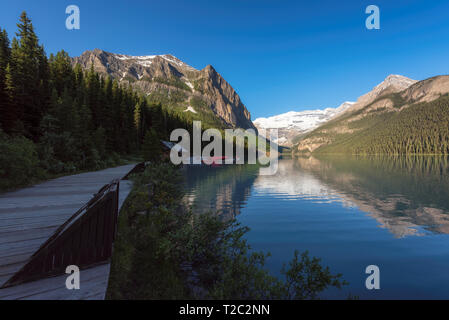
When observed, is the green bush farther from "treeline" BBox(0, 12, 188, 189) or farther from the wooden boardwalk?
"treeline" BBox(0, 12, 188, 189)

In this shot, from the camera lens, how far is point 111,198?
614 cm

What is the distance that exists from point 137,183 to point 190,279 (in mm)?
11277

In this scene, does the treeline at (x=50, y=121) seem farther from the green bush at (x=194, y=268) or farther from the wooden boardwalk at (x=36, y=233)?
the green bush at (x=194, y=268)

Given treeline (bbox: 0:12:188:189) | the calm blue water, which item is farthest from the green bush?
treeline (bbox: 0:12:188:189)

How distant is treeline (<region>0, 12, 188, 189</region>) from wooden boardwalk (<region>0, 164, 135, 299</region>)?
4.37 meters

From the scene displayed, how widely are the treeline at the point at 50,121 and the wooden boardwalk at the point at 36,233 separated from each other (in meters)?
4.37

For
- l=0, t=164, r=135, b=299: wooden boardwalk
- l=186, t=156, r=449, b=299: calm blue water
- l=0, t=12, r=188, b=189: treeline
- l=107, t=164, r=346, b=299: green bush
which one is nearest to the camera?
l=0, t=164, r=135, b=299: wooden boardwalk

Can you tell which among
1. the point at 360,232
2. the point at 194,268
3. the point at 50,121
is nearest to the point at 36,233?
the point at 194,268

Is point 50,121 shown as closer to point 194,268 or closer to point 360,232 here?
point 194,268

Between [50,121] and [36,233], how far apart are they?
29.3m

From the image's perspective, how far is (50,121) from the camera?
29.2 metres

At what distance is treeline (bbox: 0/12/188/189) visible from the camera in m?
16.9

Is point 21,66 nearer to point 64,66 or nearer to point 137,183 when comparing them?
point 64,66
